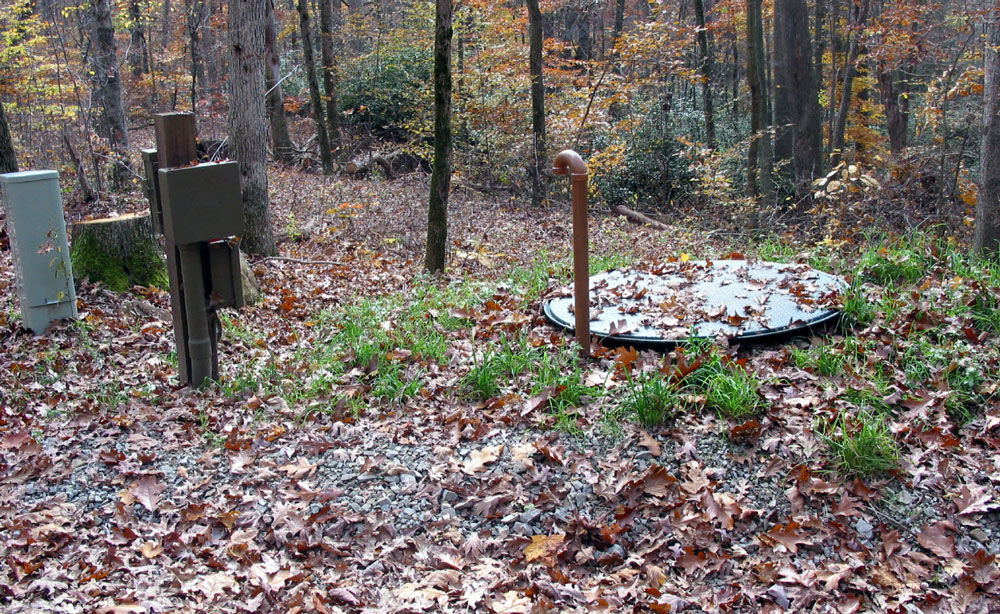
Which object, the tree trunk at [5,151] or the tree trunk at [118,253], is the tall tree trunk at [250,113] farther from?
the tree trunk at [5,151]

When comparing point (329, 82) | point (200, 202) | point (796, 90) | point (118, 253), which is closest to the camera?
point (200, 202)

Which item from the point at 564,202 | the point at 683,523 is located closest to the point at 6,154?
the point at 683,523

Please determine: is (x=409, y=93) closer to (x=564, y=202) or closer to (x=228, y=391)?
(x=564, y=202)

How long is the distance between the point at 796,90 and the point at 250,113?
1036 cm

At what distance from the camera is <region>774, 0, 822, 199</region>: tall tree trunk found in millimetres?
14273

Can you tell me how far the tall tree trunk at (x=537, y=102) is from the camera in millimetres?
15141

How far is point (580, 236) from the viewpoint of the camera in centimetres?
459

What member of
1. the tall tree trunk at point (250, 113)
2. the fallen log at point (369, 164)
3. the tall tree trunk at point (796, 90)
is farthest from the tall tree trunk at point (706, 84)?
the tall tree trunk at point (250, 113)

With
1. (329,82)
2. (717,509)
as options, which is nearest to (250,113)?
(717,509)

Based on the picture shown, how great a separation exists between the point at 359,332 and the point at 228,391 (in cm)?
120

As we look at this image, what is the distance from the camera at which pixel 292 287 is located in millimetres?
7840

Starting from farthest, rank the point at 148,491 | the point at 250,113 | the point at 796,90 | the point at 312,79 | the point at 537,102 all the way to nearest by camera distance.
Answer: the point at 312,79 < the point at 537,102 < the point at 796,90 < the point at 250,113 < the point at 148,491

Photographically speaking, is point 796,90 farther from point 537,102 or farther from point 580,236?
point 580,236

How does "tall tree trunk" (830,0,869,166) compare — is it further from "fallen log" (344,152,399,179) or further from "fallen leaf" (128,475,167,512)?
"fallen leaf" (128,475,167,512)
